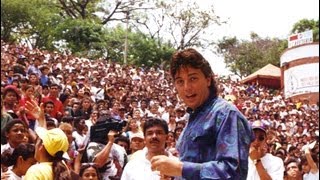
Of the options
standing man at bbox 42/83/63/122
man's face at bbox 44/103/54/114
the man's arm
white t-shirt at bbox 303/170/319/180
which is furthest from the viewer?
standing man at bbox 42/83/63/122

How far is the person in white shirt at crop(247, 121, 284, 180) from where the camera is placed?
3.85 meters

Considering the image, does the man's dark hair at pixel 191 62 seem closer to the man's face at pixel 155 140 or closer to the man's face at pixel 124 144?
the man's face at pixel 155 140

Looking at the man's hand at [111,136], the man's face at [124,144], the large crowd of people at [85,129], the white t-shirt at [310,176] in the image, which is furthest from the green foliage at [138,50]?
the white t-shirt at [310,176]

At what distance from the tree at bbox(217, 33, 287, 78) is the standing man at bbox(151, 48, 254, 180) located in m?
35.1

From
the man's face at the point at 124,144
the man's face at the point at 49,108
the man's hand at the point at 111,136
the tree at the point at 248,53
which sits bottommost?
the man's face at the point at 124,144

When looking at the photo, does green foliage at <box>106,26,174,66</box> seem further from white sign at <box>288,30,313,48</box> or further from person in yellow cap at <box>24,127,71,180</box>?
person in yellow cap at <box>24,127,71,180</box>

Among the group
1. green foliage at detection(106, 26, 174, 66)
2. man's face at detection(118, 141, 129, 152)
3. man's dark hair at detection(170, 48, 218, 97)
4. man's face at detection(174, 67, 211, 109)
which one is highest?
green foliage at detection(106, 26, 174, 66)

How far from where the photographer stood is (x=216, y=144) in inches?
80.9

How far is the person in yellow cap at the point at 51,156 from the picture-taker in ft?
9.98

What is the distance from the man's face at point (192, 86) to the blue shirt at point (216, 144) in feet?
0.10

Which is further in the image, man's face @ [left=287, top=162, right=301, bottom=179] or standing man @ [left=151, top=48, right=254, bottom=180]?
man's face @ [left=287, top=162, right=301, bottom=179]

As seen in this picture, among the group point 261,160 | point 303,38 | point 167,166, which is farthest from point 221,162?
point 303,38

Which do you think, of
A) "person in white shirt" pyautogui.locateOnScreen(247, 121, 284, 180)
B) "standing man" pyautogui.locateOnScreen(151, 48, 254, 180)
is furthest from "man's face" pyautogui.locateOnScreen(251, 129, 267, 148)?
"standing man" pyautogui.locateOnScreen(151, 48, 254, 180)

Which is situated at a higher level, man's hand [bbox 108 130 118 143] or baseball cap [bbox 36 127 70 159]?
man's hand [bbox 108 130 118 143]
